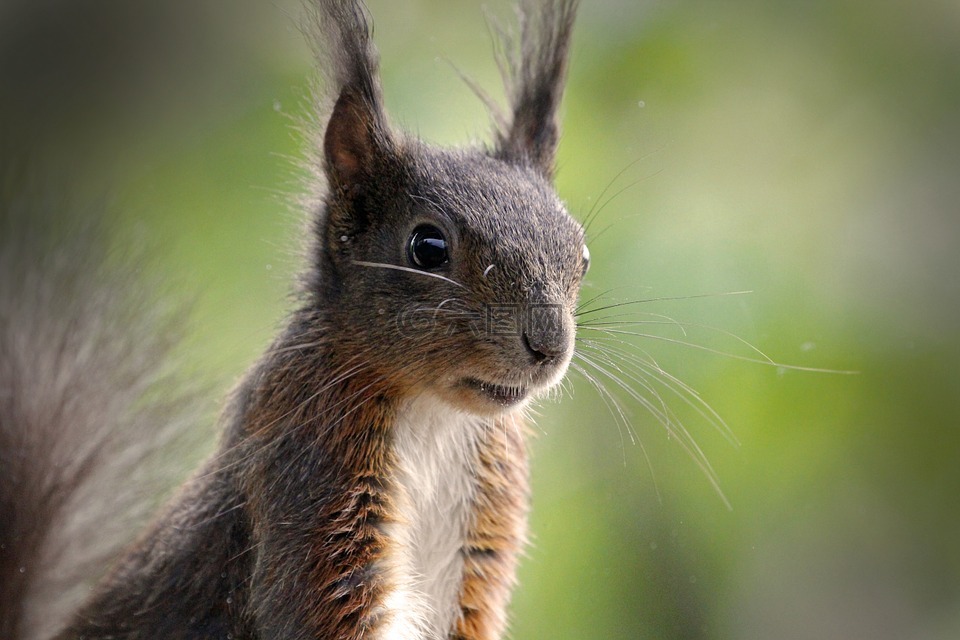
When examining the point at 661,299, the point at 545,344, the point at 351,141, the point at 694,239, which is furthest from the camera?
the point at 694,239

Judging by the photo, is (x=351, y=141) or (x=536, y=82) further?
(x=536, y=82)

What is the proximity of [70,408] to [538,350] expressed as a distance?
0.73 meters

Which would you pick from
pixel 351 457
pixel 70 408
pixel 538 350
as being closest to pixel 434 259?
pixel 538 350

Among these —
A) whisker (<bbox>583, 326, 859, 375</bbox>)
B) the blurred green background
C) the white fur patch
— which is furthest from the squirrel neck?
whisker (<bbox>583, 326, 859, 375</bbox>)

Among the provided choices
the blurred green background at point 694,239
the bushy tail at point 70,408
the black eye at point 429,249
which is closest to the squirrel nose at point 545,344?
the black eye at point 429,249

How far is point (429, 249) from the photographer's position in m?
1.06

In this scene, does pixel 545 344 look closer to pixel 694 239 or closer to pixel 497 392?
pixel 497 392

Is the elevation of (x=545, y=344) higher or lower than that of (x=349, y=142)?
lower

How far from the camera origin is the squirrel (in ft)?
3.44

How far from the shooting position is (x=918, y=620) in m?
1.84

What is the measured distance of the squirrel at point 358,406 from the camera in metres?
1.05

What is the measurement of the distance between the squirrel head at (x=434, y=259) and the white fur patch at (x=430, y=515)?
11 cm

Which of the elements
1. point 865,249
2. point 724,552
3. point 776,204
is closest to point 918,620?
point 724,552

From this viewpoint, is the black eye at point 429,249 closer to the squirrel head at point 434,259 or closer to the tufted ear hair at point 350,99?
the squirrel head at point 434,259
